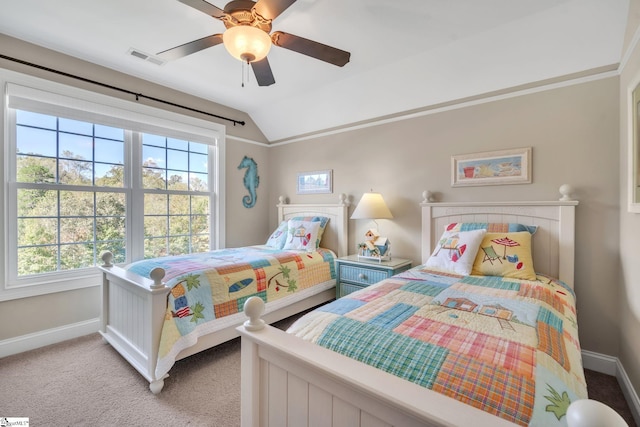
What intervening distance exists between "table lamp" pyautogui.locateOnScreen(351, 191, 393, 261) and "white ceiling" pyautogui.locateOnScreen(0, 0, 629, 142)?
1.02 metres

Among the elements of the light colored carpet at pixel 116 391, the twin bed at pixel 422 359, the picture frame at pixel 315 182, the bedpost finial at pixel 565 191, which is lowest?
the light colored carpet at pixel 116 391

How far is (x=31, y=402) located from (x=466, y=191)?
11.7ft

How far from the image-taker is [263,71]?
1.95 meters

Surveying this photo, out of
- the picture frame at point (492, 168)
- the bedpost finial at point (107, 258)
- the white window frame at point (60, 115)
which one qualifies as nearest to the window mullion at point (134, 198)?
the white window frame at point (60, 115)

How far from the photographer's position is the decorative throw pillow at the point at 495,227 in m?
2.28

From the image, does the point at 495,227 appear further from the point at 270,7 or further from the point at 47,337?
the point at 47,337

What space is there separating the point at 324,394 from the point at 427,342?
41 cm

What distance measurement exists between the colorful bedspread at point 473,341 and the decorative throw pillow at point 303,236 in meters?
1.62

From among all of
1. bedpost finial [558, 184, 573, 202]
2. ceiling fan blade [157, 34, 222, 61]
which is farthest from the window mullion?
bedpost finial [558, 184, 573, 202]

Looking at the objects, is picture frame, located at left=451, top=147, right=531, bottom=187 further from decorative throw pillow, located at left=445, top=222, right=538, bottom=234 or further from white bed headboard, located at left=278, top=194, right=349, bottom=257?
white bed headboard, located at left=278, top=194, right=349, bottom=257

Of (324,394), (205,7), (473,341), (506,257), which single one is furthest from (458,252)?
(205,7)

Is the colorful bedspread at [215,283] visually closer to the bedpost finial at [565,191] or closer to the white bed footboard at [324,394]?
the white bed footboard at [324,394]

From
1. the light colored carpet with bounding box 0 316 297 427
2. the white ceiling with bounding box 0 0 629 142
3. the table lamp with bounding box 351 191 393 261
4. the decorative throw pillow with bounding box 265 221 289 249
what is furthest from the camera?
the decorative throw pillow with bounding box 265 221 289 249

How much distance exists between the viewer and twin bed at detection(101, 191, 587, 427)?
79 centimetres
